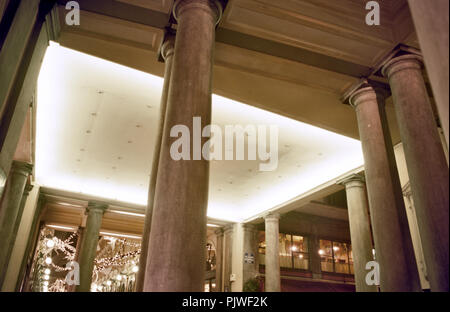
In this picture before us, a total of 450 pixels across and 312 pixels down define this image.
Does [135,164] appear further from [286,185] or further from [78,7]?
[78,7]

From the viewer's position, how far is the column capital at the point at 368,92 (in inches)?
243

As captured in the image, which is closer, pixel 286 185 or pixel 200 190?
pixel 200 190

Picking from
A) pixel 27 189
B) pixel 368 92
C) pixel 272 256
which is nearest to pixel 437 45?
pixel 368 92

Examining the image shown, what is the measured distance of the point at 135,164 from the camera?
10.9 m

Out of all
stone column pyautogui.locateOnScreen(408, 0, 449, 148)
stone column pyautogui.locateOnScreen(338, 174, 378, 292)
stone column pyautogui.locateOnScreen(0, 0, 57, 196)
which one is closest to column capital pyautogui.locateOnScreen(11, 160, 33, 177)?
stone column pyautogui.locateOnScreen(0, 0, 57, 196)

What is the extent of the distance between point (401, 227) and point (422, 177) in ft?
3.17

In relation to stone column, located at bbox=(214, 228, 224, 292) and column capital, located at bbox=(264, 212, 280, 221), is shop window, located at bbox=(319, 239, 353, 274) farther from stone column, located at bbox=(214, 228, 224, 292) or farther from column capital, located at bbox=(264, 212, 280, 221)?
stone column, located at bbox=(214, 228, 224, 292)

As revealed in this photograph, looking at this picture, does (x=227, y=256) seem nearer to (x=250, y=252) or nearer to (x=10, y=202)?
(x=250, y=252)

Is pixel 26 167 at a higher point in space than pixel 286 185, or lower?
lower

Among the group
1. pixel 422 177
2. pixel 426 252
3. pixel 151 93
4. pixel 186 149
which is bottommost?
pixel 426 252

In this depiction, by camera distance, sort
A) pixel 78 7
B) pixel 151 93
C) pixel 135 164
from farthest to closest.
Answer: pixel 135 164 < pixel 151 93 < pixel 78 7

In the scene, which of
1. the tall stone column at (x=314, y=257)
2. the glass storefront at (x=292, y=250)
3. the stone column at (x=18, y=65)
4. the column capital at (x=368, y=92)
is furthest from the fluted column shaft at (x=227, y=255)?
the stone column at (x=18, y=65)

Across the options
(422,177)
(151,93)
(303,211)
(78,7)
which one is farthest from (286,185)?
(78,7)

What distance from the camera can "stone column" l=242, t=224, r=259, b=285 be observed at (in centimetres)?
1475
